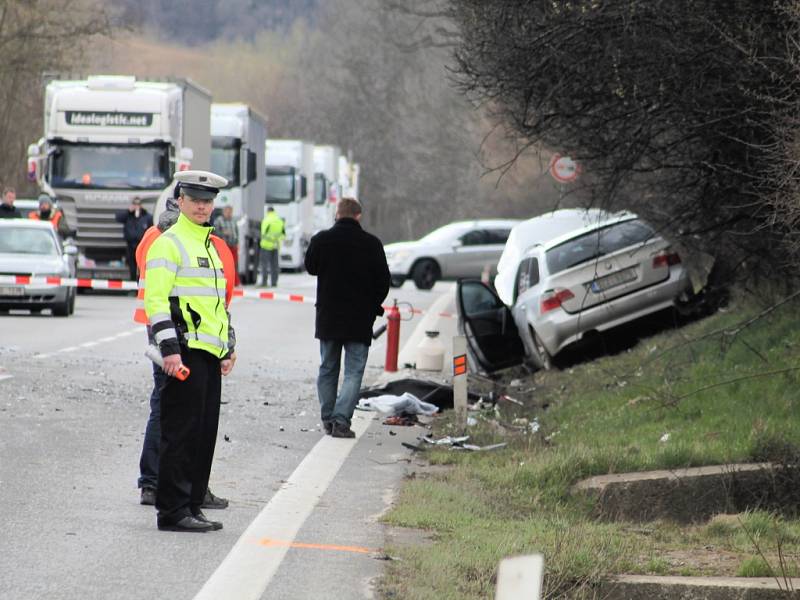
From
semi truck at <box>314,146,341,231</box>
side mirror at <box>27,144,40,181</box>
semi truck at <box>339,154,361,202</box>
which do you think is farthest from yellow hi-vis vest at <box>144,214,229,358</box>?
semi truck at <box>339,154,361,202</box>

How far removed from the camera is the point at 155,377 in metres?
8.66

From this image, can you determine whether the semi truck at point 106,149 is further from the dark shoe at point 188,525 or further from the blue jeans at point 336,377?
the dark shoe at point 188,525

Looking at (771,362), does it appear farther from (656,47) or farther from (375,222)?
(375,222)

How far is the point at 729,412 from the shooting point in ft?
38.6

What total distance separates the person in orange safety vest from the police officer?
0.64ft

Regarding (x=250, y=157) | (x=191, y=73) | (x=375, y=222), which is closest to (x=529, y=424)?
(x=250, y=157)

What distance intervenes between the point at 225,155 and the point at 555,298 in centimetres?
2175

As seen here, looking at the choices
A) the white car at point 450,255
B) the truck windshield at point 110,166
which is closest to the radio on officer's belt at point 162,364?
the truck windshield at point 110,166

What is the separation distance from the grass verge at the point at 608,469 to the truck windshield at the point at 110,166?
17444mm

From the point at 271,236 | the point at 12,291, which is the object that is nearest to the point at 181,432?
the point at 12,291

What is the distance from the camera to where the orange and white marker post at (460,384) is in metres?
12.9

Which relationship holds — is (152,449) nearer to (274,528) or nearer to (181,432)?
(181,432)

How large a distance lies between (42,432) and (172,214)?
142 inches

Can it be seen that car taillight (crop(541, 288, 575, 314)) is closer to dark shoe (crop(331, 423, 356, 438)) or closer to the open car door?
the open car door
